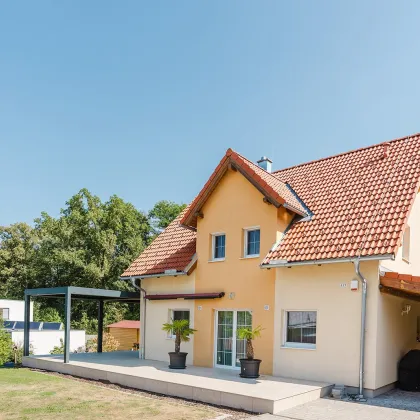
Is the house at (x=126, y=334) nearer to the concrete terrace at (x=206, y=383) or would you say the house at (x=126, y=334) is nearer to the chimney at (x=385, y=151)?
the concrete terrace at (x=206, y=383)

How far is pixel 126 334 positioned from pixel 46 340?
749 cm

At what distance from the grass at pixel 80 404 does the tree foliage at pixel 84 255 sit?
28.9m

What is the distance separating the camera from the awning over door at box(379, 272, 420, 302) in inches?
429

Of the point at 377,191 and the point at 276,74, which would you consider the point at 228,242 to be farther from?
the point at 276,74

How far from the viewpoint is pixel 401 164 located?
1429cm

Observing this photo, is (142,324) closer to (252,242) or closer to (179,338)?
(179,338)

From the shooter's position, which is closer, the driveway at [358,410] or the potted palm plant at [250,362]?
the driveway at [358,410]

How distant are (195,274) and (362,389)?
687cm

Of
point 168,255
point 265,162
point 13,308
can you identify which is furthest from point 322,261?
point 13,308

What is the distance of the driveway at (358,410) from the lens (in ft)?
30.4

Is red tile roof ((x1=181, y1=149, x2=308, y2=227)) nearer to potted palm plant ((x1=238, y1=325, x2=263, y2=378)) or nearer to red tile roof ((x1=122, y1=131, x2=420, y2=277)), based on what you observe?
red tile roof ((x1=122, y1=131, x2=420, y2=277))

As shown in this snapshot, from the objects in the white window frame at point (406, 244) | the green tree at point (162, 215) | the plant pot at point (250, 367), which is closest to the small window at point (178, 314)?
the plant pot at point (250, 367)

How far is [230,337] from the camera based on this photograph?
1477 cm

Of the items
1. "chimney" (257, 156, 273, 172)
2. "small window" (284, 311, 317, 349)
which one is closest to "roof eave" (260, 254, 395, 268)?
"small window" (284, 311, 317, 349)
